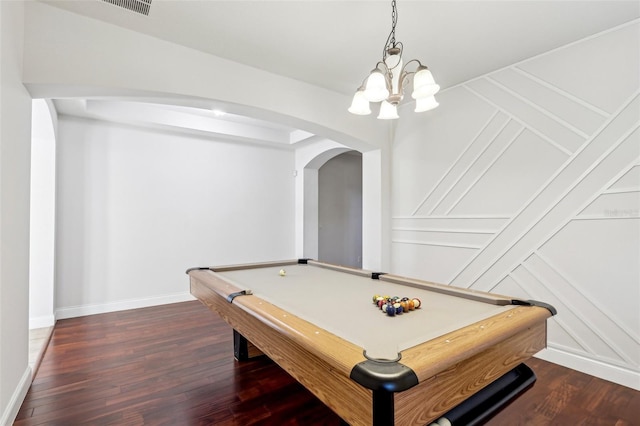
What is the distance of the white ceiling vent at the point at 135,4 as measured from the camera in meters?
1.93

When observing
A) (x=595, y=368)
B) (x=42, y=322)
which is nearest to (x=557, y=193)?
(x=595, y=368)

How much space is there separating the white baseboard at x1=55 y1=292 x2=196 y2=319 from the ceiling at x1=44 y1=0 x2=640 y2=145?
325 centimetres

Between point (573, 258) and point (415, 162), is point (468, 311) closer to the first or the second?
point (573, 258)

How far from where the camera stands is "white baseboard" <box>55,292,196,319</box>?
3580 millimetres

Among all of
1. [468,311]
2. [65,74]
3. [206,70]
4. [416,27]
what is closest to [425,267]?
[468,311]

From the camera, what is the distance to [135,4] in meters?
1.95

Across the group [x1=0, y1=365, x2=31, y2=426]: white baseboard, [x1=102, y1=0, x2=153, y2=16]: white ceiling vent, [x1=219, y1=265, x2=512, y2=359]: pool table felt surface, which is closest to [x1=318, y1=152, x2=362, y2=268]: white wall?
[x1=219, y1=265, x2=512, y2=359]: pool table felt surface

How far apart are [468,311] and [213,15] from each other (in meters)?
2.43

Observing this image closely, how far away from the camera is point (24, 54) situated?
190 cm

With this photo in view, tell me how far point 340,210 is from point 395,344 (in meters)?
5.35

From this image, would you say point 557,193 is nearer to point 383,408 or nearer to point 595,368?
point 595,368

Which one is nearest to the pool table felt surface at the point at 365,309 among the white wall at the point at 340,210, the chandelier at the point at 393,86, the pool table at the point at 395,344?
the pool table at the point at 395,344

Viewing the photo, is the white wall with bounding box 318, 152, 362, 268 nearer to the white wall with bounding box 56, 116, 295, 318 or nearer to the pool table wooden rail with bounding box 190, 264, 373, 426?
the white wall with bounding box 56, 116, 295, 318

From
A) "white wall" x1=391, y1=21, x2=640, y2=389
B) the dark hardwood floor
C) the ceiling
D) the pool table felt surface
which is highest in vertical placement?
the ceiling
